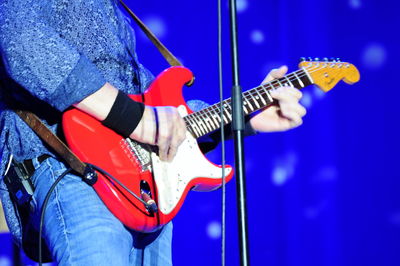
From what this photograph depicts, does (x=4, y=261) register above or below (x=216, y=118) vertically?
below

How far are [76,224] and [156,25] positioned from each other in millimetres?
1132

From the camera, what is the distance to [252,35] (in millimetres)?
2027

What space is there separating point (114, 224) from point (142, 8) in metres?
1.12

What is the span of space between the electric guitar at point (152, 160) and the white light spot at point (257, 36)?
2.71 feet

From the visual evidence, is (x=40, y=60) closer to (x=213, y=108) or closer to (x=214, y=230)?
(x=213, y=108)

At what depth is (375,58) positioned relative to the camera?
6.66 feet

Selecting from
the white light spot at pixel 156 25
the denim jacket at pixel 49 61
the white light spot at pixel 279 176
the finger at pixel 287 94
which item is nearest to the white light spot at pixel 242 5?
the white light spot at pixel 156 25

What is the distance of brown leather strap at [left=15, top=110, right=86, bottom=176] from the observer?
89cm

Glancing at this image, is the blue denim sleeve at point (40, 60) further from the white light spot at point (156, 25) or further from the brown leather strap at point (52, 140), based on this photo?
the white light spot at point (156, 25)

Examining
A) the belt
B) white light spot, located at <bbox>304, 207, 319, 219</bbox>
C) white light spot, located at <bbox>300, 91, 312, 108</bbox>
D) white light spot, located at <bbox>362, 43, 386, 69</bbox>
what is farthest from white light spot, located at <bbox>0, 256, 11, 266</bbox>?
white light spot, located at <bbox>362, 43, 386, 69</bbox>

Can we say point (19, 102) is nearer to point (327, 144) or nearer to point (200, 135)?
point (200, 135)

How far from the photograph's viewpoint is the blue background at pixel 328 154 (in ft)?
6.54

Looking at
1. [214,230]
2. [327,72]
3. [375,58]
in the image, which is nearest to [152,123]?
[327,72]

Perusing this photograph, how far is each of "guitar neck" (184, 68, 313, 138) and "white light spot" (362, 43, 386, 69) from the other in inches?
34.2
